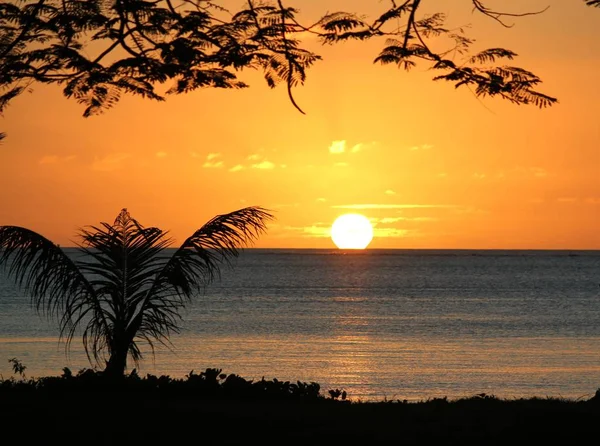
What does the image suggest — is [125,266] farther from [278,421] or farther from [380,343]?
[380,343]

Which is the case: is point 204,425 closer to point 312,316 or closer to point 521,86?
point 521,86

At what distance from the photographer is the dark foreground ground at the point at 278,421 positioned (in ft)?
31.0

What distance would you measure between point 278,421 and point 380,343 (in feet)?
99.6

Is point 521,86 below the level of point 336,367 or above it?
above

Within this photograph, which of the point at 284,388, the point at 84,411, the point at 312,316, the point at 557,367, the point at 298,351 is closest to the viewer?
the point at 84,411

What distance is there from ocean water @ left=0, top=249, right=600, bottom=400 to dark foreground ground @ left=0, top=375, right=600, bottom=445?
423 inches

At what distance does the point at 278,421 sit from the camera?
400 inches

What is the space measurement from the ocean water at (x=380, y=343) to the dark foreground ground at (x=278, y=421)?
10.8 metres

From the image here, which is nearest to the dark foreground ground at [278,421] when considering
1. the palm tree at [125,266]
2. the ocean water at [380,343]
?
the palm tree at [125,266]

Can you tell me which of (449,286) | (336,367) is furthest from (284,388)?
(449,286)

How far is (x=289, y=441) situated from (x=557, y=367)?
2217cm

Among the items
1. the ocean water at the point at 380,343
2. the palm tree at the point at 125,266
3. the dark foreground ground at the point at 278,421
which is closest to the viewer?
the dark foreground ground at the point at 278,421

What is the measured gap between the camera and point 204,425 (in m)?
9.92

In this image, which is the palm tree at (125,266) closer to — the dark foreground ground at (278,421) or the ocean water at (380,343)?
the dark foreground ground at (278,421)
